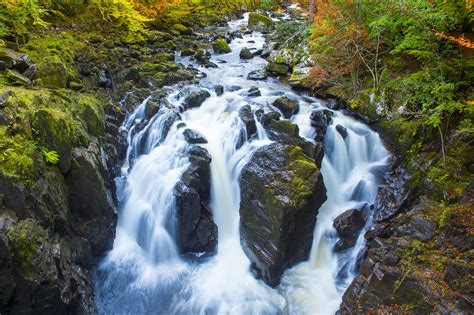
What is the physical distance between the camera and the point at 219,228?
935cm

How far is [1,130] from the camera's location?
20.2ft

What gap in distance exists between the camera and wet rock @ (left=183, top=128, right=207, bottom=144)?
10453 mm

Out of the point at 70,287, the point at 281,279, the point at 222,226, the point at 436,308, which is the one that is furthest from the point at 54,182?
the point at 436,308

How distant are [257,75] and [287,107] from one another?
491cm

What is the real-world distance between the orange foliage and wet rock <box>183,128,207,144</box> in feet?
37.7

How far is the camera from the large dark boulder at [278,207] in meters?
7.88

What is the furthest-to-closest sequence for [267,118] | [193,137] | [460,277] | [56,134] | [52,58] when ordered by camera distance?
[267,118] → [52,58] → [193,137] → [56,134] → [460,277]

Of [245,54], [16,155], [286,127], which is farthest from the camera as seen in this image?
[245,54]

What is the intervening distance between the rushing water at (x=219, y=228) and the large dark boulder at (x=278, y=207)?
487 millimetres

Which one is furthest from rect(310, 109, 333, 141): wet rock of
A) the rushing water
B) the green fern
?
the green fern

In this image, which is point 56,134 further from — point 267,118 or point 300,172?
point 267,118

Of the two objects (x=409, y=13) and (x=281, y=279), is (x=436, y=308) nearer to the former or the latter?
(x=281, y=279)

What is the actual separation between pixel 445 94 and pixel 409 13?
2.54m

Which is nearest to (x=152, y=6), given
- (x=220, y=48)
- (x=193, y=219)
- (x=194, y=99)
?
(x=220, y=48)
